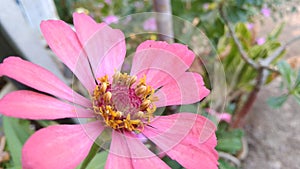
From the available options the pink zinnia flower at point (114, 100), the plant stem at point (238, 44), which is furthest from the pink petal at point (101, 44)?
the plant stem at point (238, 44)

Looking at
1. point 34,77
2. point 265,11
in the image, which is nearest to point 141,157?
point 34,77

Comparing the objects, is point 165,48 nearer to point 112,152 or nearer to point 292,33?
point 112,152

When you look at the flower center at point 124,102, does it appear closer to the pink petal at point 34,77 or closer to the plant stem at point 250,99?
the pink petal at point 34,77

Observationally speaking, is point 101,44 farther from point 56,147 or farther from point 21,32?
point 21,32

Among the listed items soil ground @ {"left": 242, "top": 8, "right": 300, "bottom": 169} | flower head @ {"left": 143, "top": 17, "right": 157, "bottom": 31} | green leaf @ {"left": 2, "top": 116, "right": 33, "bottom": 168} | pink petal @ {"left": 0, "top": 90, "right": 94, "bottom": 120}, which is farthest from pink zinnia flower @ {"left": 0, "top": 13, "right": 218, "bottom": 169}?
soil ground @ {"left": 242, "top": 8, "right": 300, "bottom": 169}

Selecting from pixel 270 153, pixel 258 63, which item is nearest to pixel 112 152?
pixel 258 63
